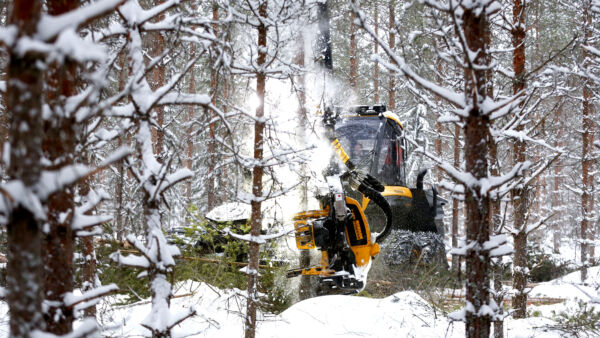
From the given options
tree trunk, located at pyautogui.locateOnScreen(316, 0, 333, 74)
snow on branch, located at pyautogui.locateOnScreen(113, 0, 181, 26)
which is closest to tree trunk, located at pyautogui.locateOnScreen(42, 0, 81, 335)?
snow on branch, located at pyautogui.locateOnScreen(113, 0, 181, 26)

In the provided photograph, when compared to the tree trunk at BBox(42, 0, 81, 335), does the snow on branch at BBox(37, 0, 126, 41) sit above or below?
above

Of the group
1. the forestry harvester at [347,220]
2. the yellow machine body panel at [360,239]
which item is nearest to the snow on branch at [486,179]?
the forestry harvester at [347,220]

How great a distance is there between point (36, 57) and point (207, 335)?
5821 millimetres

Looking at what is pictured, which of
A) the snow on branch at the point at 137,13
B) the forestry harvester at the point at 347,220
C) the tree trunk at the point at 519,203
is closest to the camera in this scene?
the snow on branch at the point at 137,13

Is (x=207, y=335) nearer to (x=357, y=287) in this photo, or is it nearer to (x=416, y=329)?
(x=357, y=287)

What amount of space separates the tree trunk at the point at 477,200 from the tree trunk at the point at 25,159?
2.90 metres

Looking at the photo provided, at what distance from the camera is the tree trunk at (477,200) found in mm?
3320

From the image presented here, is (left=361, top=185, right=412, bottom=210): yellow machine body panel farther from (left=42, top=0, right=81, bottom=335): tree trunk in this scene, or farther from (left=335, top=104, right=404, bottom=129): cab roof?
(left=42, top=0, right=81, bottom=335): tree trunk

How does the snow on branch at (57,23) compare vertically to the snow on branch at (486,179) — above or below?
above

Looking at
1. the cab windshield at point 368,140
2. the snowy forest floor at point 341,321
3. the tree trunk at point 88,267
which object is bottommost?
the snowy forest floor at point 341,321

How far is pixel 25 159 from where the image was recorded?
186cm

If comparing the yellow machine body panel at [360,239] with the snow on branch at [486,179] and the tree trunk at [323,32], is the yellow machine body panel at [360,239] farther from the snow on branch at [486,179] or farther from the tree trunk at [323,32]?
the snow on branch at [486,179]

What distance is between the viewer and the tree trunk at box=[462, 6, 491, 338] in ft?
10.9

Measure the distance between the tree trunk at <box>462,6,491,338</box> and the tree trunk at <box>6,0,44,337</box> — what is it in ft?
9.53
